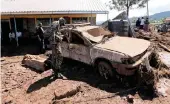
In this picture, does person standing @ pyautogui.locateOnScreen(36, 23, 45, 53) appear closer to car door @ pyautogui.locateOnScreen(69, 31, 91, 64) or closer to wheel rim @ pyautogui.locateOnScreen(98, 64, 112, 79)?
car door @ pyautogui.locateOnScreen(69, 31, 91, 64)

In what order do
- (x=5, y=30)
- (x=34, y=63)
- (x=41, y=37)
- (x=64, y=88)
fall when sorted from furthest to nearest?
(x=5, y=30) → (x=41, y=37) → (x=34, y=63) → (x=64, y=88)

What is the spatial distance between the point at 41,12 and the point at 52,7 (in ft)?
3.74

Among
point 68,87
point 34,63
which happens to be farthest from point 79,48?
point 34,63

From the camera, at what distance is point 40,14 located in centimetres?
1820

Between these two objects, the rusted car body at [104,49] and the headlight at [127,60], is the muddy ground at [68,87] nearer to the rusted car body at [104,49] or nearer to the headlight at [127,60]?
the rusted car body at [104,49]

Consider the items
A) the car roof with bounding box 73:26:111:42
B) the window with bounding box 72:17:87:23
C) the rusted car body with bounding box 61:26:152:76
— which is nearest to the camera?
the rusted car body with bounding box 61:26:152:76

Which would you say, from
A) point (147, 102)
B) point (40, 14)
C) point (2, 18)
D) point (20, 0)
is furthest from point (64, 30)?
point (20, 0)

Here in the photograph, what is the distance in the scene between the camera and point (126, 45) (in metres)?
9.22

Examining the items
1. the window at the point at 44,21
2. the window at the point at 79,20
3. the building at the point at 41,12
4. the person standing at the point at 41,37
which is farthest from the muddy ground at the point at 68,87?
the window at the point at 79,20

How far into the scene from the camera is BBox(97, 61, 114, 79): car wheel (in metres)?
8.77

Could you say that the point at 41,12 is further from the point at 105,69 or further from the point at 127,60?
the point at 127,60

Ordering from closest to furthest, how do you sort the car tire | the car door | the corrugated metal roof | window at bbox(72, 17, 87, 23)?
the car tire
the car door
the corrugated metal roof
window at bbox(72, 17, 87, 23)

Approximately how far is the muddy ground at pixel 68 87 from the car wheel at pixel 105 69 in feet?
0.63

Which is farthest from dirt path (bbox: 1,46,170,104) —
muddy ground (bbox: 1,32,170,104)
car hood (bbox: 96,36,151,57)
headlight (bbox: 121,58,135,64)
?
car hood (bbox: 96,36,151,57)
